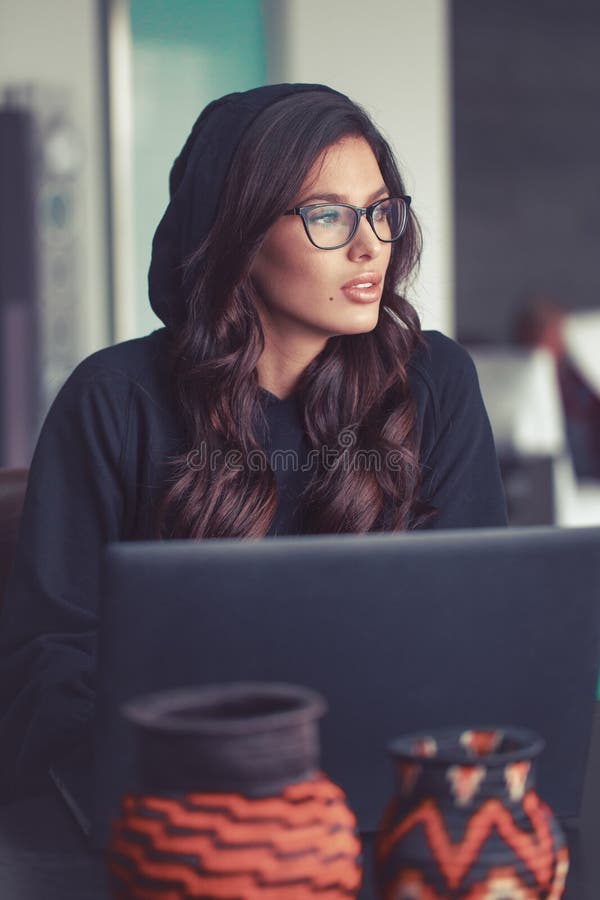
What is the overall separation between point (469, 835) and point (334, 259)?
1.11 m

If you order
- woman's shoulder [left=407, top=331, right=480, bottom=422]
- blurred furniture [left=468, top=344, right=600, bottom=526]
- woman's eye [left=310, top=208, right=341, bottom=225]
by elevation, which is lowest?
blurred furniture [left=468, top=344, right=600, bottom=526]

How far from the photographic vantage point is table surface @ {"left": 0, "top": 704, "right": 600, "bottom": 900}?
0.86 metres

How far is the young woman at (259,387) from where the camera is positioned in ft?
5.40

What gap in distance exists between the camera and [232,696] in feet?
2.28

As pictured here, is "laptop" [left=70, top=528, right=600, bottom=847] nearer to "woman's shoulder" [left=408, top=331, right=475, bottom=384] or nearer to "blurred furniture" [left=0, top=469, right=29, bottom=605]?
"blurred furniture" [left=0, top=469, right=29, bottom=605]

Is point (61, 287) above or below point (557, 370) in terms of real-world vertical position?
above

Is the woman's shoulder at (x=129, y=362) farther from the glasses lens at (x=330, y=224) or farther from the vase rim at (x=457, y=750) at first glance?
the vase rim at (x=457, y=750)

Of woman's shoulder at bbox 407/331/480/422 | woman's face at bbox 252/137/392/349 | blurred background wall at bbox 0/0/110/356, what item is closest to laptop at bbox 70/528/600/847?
woman's face at bbox 252/137/392/349

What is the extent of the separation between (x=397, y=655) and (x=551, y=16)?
7993mm

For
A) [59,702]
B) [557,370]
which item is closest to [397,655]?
[59,702]

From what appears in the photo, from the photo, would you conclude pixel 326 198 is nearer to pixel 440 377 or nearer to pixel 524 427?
pixel 440 377

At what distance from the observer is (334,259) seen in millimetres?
1656

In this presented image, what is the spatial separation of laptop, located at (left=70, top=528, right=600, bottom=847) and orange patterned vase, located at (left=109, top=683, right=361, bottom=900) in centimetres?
14

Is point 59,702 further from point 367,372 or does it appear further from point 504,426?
point 504,426
